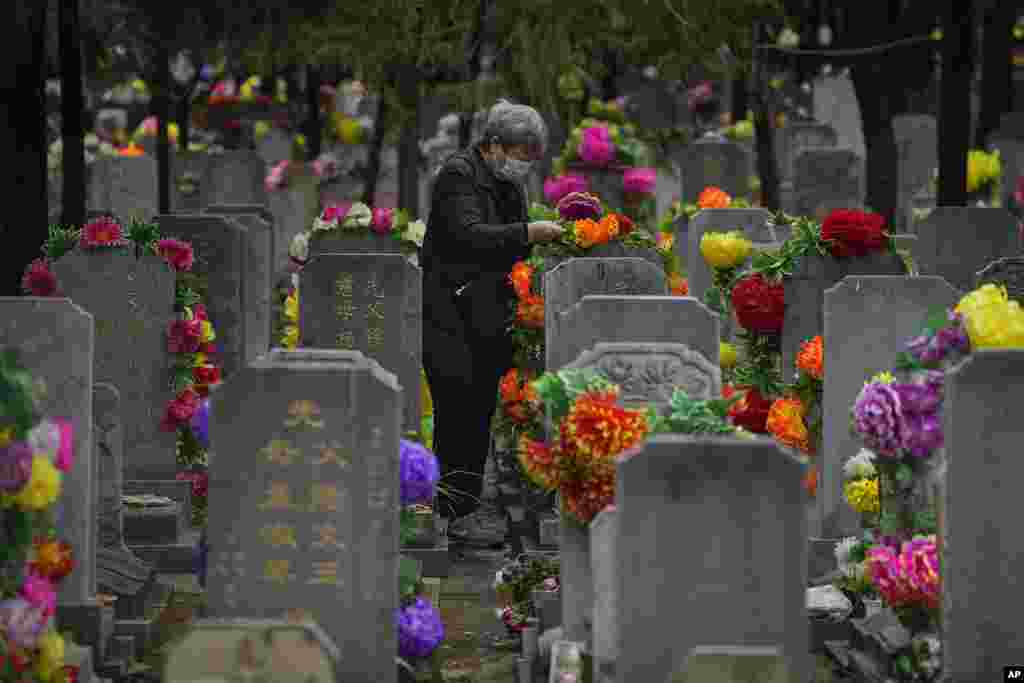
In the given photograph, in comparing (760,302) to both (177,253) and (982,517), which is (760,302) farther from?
(982,517)

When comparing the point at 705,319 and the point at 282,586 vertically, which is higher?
the point at 705,319

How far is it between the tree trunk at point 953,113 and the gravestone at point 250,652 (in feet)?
46.7

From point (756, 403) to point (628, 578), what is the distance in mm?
4767

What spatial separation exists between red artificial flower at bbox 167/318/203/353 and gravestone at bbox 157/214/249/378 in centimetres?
192

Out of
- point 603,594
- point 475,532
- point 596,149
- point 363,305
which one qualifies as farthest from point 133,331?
point 596,149

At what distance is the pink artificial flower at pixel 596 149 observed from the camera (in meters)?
23.8

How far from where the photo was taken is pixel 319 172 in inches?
1325

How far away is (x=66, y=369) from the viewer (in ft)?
34.3

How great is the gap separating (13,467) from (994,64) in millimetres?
27723

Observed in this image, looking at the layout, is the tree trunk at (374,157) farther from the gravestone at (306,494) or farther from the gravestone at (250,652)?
the gravestone at (250,652)

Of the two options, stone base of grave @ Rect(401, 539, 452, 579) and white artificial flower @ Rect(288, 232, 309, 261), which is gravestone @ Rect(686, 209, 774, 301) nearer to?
white artificial flower @ Rect(288, 232, 309, 261)

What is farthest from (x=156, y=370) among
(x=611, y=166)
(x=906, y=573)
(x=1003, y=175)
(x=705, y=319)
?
(x=1003, y=175)

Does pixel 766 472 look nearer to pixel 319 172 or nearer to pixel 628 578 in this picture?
pixel 628 578

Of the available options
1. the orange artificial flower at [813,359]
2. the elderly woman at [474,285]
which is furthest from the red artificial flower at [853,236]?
the elderly woman at [474,285]
